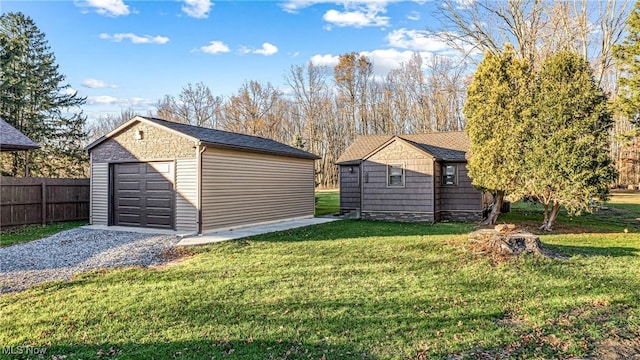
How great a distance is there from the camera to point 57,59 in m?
22.0

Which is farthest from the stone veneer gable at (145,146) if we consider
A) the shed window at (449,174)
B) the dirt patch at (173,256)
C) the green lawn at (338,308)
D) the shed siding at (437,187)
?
the shed window at (449,174)

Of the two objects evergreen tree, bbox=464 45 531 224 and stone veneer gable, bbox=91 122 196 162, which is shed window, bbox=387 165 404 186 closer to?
evergreen tree, bbox=464 45 531 224

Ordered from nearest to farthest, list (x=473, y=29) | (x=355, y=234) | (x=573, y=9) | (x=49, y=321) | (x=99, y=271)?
(x=49, y=321) < (x=99, y=271) < (x=355, y=234) < (x=573, y=9) < (x=473, y=29)

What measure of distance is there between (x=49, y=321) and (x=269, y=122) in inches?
1409

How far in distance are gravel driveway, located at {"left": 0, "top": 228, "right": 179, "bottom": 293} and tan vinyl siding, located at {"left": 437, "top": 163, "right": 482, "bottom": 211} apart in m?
10.2

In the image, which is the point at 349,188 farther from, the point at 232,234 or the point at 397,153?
the point at 232,234

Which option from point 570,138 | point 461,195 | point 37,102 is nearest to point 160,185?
point 461,195

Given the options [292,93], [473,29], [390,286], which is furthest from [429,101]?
[390,286]

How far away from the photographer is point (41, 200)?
499 inches

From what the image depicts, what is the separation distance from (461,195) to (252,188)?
810 cm

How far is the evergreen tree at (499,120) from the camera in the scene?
39.1ft

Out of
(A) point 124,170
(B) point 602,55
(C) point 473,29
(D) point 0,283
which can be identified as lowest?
(D) point 0,283

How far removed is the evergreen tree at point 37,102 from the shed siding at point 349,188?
16.4 metres

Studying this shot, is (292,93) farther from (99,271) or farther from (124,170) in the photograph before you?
(99,271)
